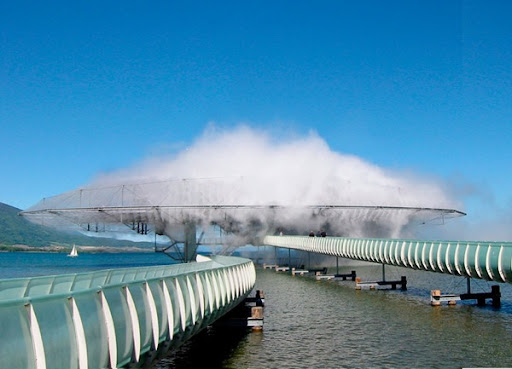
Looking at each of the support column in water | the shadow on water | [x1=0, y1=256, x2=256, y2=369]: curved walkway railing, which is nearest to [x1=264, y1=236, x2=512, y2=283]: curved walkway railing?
the shadow on water

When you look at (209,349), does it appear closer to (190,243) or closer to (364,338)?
(364,338)

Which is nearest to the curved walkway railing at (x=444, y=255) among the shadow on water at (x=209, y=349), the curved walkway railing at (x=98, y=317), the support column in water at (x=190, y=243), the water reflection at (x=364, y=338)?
the water reflection at (x=364, y=338)

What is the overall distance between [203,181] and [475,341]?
9532 centimetres

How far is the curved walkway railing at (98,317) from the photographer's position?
842 centimetres

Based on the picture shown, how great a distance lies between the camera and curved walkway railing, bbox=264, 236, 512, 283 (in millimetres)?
28609

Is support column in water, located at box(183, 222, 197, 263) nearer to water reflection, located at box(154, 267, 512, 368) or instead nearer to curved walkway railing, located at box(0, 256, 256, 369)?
water reflection, located at box(154, 267, 512, 368)

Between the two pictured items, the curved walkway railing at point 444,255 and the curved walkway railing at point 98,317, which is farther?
the curved walkway railing at point 444,255

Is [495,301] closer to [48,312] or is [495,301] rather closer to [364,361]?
[364,361]

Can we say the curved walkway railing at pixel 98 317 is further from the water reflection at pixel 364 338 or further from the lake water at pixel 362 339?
the water reflection at pixel 364 338

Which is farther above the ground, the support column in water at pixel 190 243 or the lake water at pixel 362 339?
the support column in water at pixel 190 243

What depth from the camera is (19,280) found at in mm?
15609

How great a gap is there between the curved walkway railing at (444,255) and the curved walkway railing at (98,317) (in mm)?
14460

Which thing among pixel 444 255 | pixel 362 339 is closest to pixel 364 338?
pixel 362 339

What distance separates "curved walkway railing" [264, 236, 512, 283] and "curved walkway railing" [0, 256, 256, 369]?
14.5 metres
